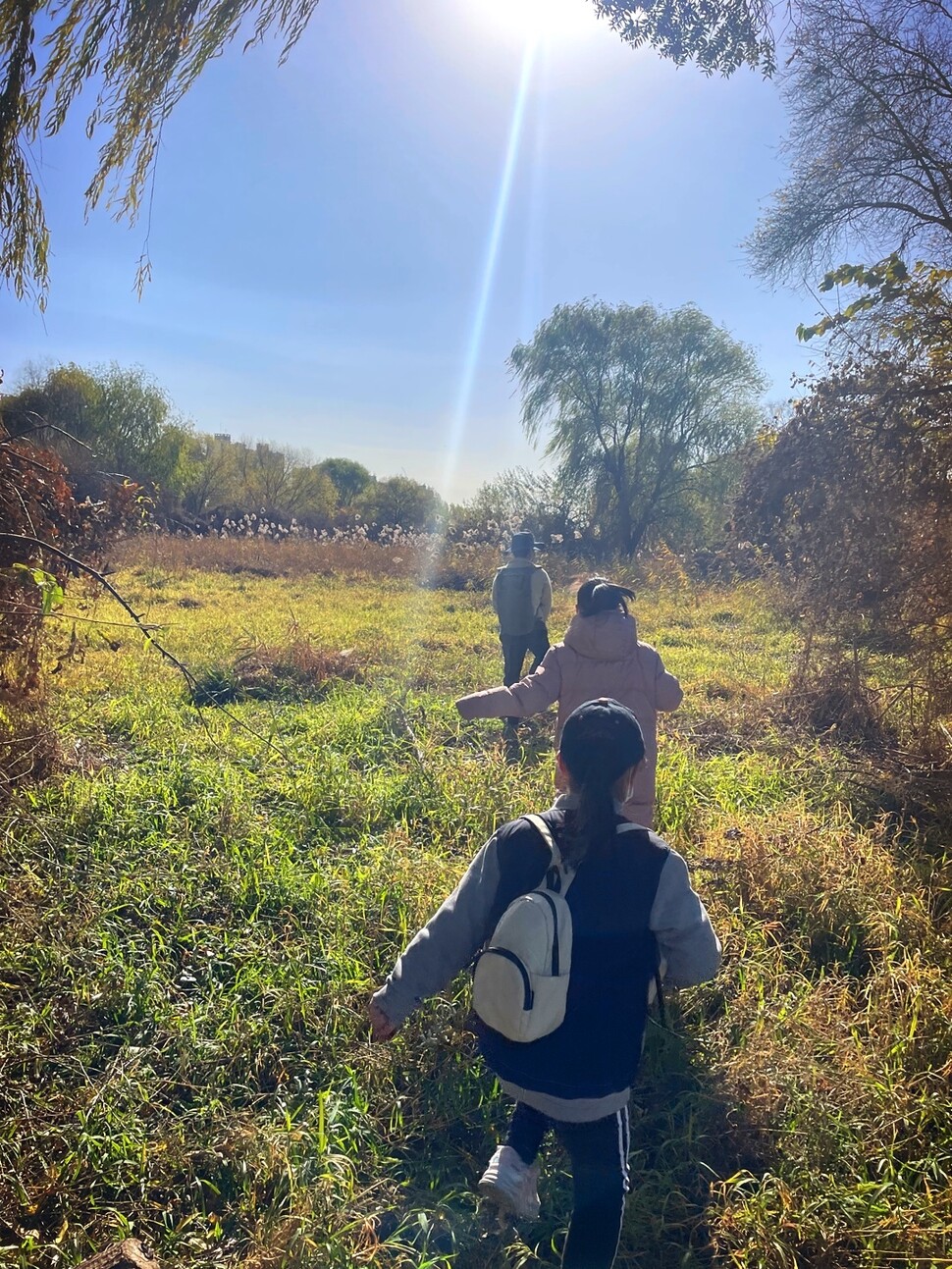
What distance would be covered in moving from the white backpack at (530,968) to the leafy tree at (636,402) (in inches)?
946

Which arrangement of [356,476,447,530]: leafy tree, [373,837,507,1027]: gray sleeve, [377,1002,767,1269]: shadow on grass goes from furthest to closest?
[356,476,447,530]: leafy tree
[377,1002,767,1269]: shadow on grass
[373,837,507,1027]: gray sleeve

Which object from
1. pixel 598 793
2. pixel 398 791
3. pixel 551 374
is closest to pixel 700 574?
pixel 551 374

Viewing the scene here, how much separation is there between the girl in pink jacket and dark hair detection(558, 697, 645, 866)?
133 cm

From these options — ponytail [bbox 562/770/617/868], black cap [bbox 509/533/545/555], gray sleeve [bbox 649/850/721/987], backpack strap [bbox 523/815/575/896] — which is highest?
black cap [bbox 509/533/545/555]

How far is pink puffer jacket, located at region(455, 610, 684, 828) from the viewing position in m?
3.24

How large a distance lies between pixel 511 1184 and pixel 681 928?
852 mm

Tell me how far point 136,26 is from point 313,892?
10.6 ft

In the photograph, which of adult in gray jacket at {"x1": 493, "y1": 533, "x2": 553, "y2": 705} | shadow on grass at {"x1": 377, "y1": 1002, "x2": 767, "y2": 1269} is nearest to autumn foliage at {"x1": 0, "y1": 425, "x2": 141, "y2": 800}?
shadow on grass at {"x1": 377, "y1": 1002, "x2": 767, "y2": 1269}

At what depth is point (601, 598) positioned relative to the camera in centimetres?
325

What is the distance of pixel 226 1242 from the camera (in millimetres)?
2004

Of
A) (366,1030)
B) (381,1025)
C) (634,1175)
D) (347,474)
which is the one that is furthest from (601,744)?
(347,474)

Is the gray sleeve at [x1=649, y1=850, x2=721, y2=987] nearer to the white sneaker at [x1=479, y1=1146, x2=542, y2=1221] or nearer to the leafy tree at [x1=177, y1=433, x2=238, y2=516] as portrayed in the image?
the white sneaker at [x1=479, y1=1146, x2=542, y2=1221]

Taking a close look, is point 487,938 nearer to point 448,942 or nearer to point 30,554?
point 448,942

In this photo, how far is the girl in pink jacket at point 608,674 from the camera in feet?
10.6
